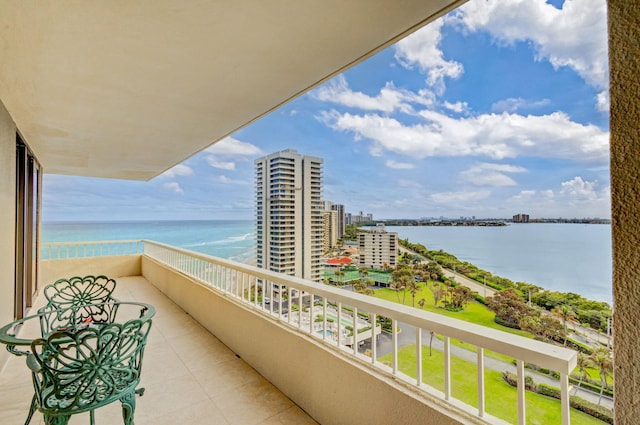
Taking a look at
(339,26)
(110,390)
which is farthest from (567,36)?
(110,390)

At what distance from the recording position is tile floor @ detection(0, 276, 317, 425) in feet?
7.27

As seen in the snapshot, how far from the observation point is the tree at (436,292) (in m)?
1.73

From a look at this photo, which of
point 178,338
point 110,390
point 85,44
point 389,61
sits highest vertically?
point 389,61

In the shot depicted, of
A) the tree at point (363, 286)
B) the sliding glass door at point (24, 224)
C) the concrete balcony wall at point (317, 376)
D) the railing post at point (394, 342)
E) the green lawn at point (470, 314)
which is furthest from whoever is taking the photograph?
the sliding glass door at point (24, 224)

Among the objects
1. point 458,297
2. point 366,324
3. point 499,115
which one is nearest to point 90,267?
point 366,324

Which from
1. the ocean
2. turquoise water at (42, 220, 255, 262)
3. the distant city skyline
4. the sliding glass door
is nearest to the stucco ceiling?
the distant city skyline

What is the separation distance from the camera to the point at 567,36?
1789 mm

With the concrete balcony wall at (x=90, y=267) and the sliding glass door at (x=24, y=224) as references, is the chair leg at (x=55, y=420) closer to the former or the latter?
the sliding glass door at (x=24, y=224)

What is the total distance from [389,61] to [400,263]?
4318 millimetres

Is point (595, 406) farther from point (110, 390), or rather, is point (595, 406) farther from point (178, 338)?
point (178, 338)

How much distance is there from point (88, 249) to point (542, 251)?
9.35 m

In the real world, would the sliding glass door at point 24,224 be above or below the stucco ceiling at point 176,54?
below

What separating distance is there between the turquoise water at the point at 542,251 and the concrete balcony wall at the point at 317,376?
0.74 m

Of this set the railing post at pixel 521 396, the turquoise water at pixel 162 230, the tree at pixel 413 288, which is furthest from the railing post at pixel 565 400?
the turquoise water at pixel 162 230
